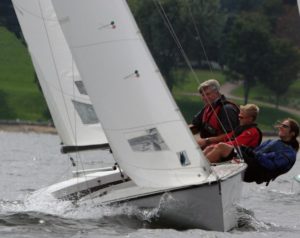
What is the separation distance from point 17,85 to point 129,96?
50.3 metres

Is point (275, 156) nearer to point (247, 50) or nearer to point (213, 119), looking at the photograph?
point (213, 119)

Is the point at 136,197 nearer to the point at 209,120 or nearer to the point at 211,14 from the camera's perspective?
the point at 209,120

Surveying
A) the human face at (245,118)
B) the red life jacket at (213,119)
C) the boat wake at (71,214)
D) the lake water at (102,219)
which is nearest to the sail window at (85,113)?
the lake water at (102,219)

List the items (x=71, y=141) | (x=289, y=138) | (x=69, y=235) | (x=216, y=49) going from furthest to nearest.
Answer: (x=216, y=49)
(x=71, y=141)
(x=289, y=138)
(x=69, y=235)

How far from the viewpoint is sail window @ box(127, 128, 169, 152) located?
13.4m

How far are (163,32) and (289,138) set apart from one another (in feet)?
148

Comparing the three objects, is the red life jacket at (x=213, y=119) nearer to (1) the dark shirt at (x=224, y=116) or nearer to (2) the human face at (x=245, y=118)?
(1) the dark shirt at (x=224, y=116)

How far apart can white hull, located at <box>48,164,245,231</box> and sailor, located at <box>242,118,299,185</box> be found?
31 centimetres

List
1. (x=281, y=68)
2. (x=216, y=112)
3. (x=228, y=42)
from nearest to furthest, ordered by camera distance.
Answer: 1. (x=216, y=112)
2. (x=281, y=68)
3. (x=228, y=42)

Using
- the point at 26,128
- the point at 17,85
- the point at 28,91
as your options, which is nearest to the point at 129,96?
the point at 26,128

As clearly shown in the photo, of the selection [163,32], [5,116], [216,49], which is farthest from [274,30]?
[5,116]

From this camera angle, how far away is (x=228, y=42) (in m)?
67.1

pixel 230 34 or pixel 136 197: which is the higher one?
pixel 230 34

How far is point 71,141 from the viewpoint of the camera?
1541 centimetres
